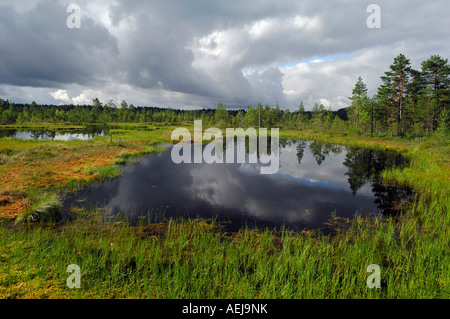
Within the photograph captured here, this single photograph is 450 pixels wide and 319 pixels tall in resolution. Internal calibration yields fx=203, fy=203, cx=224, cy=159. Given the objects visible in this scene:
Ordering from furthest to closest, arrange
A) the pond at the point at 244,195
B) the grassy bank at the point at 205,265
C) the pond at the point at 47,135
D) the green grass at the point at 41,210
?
the pond at the point at 47,135, the pond at the point at 244,195, the green grass at the point at 41,210, the grassy bank at the point at 205,265

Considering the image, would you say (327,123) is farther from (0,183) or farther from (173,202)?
(0,183)

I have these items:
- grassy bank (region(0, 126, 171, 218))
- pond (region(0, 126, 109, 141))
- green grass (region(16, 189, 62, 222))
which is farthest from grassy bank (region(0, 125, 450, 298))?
pond (region(0, 126, 109, 141))

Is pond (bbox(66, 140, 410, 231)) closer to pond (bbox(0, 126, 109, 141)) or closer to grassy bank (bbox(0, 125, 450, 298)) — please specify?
grassy bank (bbox(0, 125, 450, 298))

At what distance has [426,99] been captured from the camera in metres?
53.8

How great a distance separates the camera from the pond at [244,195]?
11992mm

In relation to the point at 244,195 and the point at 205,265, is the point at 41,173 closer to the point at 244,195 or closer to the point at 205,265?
the point at 244,195

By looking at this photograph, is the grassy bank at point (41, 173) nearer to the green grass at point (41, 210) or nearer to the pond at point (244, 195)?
the green grass at point (41, 210)

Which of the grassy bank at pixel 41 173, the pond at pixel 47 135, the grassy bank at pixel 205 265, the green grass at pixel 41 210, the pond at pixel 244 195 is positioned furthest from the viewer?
the pond at pixel 47 135

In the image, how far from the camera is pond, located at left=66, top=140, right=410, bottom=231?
11992mm

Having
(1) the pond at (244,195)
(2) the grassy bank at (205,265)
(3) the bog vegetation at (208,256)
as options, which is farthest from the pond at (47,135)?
(2) the grassy bank at (205,265)

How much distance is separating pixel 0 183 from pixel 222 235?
16.0 metres

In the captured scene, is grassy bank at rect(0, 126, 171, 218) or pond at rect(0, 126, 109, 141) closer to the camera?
grassy bank at rect(0, 126, 171, 218)

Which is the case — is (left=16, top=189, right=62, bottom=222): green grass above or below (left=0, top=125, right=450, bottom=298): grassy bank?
above

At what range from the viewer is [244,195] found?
15.8 m
